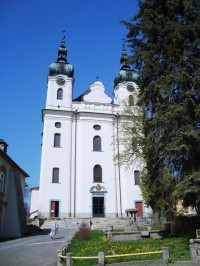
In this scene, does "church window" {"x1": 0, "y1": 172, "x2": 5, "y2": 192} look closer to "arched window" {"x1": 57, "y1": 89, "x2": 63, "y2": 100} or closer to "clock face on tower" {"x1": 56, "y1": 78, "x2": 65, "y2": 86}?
"arched window" {"x1": 57, "y1": 89, "x2": 63, "y2": 100}

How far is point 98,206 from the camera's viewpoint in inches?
1389

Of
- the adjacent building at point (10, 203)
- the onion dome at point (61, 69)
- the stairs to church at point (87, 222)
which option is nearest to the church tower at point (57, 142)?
the onion dome at point (61, 69)

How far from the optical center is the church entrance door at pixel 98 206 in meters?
35.0

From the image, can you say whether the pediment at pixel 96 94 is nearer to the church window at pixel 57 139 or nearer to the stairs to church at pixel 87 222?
the church window at pixel 57 139

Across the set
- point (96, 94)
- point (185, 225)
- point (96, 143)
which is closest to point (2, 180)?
point (96, 143)

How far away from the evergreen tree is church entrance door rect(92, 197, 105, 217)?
64.1ft

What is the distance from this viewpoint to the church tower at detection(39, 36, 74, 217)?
33.8 m

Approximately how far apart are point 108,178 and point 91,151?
4.21m

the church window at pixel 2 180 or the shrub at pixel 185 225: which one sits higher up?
the church window at pixel 2 180

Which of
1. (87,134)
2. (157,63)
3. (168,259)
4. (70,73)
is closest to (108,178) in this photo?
(87,134)

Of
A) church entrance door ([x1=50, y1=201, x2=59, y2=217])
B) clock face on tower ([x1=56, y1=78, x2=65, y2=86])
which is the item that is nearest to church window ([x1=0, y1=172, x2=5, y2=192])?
church entrance door ([x1=50, y1=201, x2=59, y2=217])

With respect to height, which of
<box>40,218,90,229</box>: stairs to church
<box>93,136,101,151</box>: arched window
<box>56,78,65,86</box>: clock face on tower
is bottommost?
<box>40,218,90,229</box>: stairs to church

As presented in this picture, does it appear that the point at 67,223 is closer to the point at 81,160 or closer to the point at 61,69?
the point at 81,160

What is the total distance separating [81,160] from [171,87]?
24.0 metres
